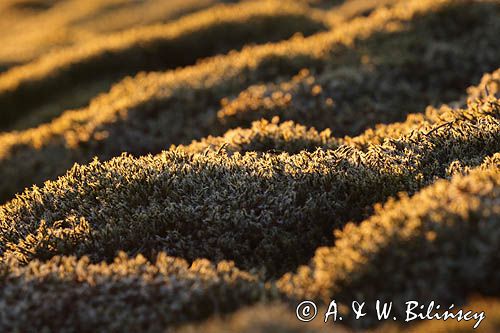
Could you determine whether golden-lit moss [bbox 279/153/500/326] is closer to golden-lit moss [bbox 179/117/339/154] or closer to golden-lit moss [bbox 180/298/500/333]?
golden-lit moss [bbox 180/298/500/333]

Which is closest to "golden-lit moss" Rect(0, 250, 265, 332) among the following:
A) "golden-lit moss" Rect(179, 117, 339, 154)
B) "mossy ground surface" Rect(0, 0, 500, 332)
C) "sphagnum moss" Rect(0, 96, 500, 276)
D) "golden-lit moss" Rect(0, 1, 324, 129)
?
"mossy ground surface" Rect(0, 0, 500, 332)

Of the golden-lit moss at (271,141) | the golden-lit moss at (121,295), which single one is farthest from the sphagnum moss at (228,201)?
the golden-lit moss at (271,141)

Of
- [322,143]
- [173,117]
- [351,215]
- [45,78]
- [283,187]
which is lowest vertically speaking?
[351,215]

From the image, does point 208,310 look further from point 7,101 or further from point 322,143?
point 7,101

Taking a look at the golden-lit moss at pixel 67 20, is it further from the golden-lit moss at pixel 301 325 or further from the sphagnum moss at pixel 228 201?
the golden-lit moss at pixel 301 325

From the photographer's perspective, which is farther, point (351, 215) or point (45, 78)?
point (45, 78)

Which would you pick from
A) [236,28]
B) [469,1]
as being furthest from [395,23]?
[236,28]

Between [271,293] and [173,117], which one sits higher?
[173,117]
